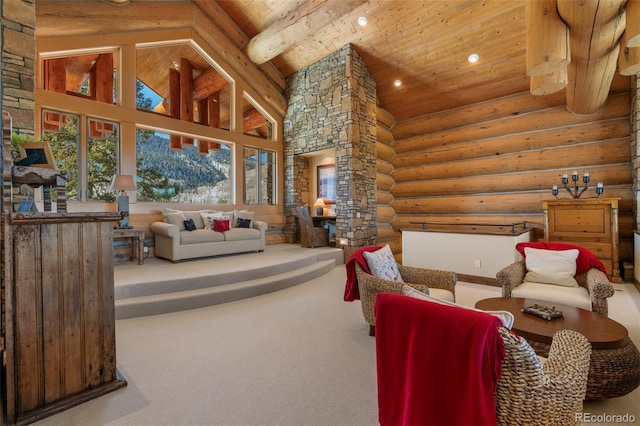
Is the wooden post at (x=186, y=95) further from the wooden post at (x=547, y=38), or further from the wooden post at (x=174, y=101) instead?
the wooden post at (x=547, y=38)

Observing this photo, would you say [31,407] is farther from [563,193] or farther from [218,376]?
[563,193]

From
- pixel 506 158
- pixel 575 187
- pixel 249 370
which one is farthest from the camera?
pixel 506 158

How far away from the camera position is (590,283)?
274cm

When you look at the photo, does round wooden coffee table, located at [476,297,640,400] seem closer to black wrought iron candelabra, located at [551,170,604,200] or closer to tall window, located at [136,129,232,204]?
black wrought iron candelabra, located at [551,170,604,200]

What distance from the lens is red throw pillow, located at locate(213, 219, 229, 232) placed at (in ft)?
19.4

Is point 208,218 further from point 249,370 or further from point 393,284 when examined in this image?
point 393,284

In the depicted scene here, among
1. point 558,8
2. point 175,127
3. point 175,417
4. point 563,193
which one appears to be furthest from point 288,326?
point 563,193

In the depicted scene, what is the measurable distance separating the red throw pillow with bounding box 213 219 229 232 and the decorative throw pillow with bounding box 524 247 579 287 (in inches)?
192

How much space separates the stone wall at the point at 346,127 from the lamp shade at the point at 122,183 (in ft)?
12.9

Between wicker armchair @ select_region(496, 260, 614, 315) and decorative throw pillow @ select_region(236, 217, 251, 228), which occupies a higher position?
decorative throw pillow @ select_region(236, 217, 251, 228)

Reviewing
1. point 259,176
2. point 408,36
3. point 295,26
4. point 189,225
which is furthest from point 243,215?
point 408,36

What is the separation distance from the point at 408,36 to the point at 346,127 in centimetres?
207

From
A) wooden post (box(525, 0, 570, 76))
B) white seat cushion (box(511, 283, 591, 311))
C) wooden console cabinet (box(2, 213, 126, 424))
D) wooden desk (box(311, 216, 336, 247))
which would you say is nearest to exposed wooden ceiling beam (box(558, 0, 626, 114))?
wooden post (box(525, 0, 570, 76))

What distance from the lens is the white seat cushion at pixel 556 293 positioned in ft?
8.89
